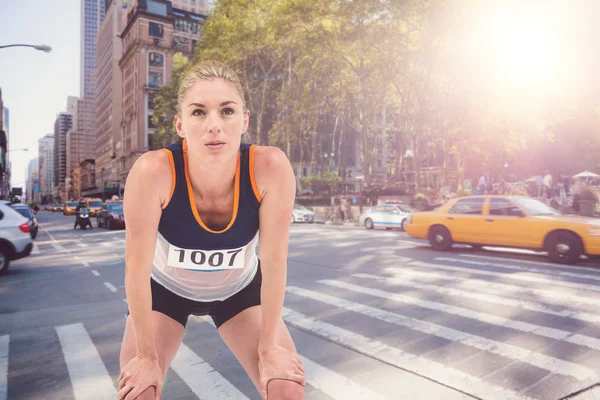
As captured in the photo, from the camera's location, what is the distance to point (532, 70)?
26781 millimetres

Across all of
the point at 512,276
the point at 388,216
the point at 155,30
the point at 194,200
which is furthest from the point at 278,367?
the point at 155,30

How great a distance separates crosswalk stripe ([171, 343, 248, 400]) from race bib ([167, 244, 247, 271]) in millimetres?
2091

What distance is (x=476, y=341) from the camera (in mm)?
5078

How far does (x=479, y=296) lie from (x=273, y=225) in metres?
6.41

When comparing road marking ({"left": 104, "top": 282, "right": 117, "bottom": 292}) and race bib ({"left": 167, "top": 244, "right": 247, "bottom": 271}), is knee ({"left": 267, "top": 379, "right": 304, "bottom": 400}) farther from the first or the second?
road marking ({"left": 104, "top": 282, "right": 117, "bottom": 292})

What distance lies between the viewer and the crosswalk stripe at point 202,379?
3727mm

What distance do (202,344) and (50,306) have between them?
3.61m

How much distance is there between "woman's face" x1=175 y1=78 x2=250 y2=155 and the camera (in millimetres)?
1681

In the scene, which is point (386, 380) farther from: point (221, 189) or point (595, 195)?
point (595, 195)

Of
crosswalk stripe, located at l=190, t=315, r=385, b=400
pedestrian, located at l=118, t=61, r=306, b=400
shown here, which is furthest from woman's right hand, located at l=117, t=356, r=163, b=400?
crosswalk stripe, located at l=190, t=315, r=385, b=400

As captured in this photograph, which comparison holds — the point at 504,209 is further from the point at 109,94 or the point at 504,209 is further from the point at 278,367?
the point at 109,94

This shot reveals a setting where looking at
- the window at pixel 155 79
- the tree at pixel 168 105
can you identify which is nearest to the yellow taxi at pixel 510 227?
the tree at pixel 168 105

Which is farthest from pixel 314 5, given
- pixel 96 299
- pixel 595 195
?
pixel 96 299

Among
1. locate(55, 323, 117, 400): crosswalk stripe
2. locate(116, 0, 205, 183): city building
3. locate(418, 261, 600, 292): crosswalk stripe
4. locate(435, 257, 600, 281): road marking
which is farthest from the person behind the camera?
locate(116, 0, 205, 183): city building
